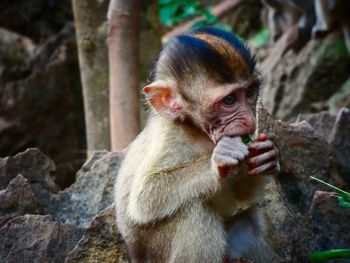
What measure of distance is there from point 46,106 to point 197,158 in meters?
6.09

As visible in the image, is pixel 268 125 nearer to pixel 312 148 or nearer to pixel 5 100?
pixel 312 148

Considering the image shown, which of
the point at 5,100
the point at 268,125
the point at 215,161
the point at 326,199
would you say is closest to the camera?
the point at 215,161

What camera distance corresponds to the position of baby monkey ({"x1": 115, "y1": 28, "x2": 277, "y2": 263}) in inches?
186

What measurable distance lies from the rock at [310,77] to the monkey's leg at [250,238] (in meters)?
6.72

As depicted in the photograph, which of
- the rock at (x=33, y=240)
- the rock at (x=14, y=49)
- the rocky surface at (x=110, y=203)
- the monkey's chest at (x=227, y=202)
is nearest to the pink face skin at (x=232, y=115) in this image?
the monkey's chest at (x=227, y=202)

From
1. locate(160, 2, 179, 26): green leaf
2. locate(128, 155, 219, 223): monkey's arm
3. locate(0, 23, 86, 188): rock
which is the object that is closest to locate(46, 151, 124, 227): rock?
locate(128, 155, 219, 223): monkey's arm

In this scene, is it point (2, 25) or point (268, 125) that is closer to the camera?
point (268, 125)

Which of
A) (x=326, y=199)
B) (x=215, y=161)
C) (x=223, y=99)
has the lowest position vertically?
(x=326, y=199)

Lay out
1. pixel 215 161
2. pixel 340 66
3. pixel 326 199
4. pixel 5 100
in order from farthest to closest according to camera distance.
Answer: pixel 340 66, pixel 5 100, pixel 326 199, pixel 215 161

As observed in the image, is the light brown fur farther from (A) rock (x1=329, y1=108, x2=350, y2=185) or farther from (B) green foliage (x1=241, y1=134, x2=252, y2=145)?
(A) rock (x1=329, y1=108, x2=350, y2=185)

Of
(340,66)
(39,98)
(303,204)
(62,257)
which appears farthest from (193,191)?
(340,66)

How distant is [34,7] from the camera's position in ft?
41.0

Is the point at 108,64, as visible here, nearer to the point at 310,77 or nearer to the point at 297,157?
the point at 297,157

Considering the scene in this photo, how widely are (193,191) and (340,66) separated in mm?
7918
